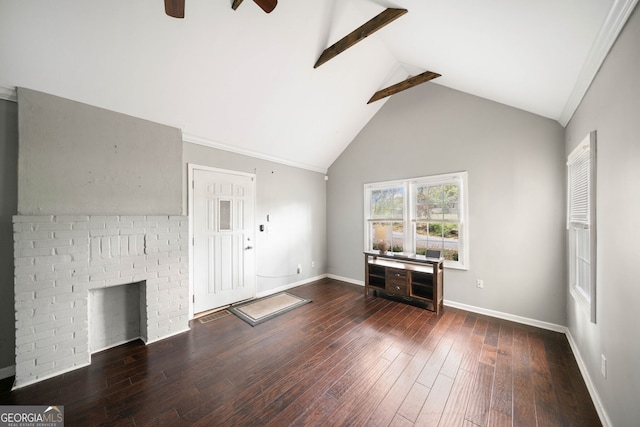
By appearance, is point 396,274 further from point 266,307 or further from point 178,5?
point 178,5

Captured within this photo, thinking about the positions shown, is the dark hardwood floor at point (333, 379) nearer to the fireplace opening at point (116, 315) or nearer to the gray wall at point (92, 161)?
the fireplace opening at point (116, 315)

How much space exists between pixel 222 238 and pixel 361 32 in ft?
10.8

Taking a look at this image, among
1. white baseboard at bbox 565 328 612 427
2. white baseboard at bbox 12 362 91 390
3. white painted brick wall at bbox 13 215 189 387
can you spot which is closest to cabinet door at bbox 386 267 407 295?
white baseboard at bbox 565 328 612 427

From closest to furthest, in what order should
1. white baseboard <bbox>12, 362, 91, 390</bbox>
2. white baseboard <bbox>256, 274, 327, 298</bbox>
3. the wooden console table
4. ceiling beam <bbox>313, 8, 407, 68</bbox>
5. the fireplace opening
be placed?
white baseboard <bbox>12, 362, 91, 390</bbox> → ceiling beam <bbox>313, 8, 407, 68</bbox> → the fireplace opening → the wooden console table → white baseboard <bbox>256, 274, 327, 298</bbox>

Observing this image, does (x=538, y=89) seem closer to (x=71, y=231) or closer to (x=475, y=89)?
(x=475, y=89)

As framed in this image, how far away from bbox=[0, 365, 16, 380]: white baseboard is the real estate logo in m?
0.56

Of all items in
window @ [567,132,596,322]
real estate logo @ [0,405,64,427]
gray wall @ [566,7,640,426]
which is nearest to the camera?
gray wall @ [566,7,640,426]

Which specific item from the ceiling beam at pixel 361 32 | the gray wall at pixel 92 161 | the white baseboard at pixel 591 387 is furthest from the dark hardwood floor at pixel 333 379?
the ceiling beam at pixel 361 32

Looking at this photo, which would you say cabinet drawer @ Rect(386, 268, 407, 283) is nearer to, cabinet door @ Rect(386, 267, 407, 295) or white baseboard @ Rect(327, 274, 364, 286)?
cabinet door @ Rect(386, 267, 407, 295)

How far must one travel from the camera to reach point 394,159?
13.7 ft

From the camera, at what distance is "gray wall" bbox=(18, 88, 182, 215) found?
2.08 m

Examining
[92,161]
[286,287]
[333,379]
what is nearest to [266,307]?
[286,287]

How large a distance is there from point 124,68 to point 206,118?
0.92 m

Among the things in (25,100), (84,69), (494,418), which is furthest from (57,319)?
(494,418)
